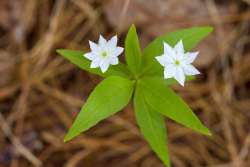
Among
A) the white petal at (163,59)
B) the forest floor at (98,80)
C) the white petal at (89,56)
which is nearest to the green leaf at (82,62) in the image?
the white petal at (89,56)

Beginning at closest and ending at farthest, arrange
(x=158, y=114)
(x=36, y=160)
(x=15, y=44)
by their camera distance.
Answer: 1. (x=158, y=114)
2. (x=36, y=160)
3. (x=15, y=44)

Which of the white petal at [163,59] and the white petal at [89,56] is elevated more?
the white petal at [89,56]

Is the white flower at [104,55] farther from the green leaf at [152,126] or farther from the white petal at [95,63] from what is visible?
the green leaf at [152,126]

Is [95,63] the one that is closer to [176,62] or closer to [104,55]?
[104,55]

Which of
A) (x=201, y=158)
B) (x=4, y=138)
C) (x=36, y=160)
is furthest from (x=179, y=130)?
(x=4, y=138)

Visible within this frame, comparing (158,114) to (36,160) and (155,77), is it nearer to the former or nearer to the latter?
(155,77)

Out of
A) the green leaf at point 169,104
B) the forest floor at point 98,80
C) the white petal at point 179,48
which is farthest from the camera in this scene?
the forest floor at point 98,80

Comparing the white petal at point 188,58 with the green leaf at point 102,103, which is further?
the white petal at point 188,58

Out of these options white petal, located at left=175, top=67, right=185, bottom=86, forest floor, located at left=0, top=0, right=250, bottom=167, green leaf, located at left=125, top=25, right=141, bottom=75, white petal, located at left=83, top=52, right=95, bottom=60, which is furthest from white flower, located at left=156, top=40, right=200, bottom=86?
forest floor, located at left=0, top=0, right=250, bottom=167
